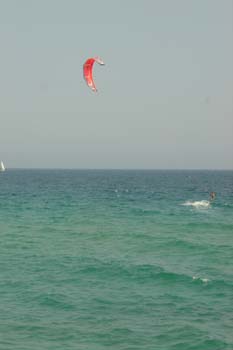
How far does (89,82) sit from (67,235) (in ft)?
83.6

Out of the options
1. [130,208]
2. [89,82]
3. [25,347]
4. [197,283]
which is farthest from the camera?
[130,208]

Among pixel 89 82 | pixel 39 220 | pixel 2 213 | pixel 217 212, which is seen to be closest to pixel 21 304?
pixel 89 82

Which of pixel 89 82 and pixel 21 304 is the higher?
pixel 89 82

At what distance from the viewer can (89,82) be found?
23.9 m

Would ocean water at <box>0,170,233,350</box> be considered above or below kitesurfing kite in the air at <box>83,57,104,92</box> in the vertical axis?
below

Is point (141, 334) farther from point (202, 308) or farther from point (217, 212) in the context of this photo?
point (217, 212)

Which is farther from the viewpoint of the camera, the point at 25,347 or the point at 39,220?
the point at 39,220

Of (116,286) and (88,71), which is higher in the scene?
(88,71)

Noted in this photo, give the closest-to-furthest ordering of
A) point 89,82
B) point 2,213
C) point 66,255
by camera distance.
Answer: point 89,82
point 66,255
point 2,213

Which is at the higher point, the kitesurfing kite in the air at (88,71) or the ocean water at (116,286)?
the kitesurfing kite in the air at (88,71)

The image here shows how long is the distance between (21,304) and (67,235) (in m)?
22.4

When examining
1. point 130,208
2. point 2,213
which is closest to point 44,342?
point 2,213

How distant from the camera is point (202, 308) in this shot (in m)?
24.4

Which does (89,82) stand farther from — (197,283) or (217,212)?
(217,212)
